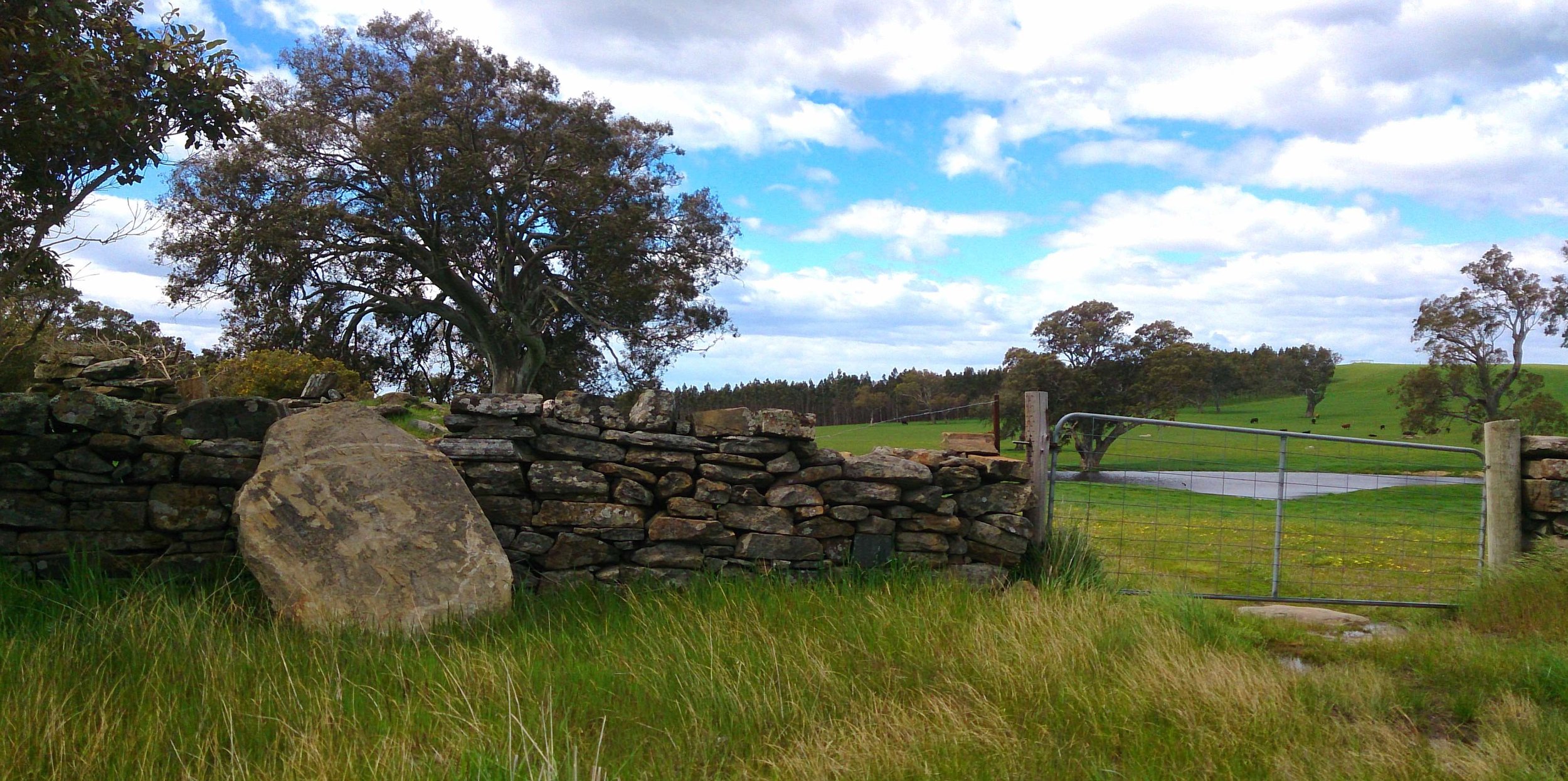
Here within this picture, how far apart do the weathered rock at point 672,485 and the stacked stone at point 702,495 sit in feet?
0.04

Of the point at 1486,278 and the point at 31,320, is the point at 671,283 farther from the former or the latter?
the point at 1486,278

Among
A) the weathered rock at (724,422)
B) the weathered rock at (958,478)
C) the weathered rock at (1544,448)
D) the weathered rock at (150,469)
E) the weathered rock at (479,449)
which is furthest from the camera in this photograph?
the weathered rock at (1544,448)

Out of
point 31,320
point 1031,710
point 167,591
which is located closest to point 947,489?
point 1031,710

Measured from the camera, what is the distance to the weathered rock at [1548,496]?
722 cm

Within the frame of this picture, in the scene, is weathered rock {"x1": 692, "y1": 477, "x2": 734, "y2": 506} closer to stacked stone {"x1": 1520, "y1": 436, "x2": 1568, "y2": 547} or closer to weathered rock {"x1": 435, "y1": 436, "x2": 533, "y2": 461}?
weathered rock {"x1": 435, "y1": 436, "x2": 533, "y2": 461}

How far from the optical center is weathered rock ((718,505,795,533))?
639 centimetres

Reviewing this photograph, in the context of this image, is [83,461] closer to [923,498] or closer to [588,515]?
[588,515]

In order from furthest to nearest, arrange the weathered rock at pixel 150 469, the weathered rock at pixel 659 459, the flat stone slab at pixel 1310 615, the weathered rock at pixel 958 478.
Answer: the weathered rock at pixel 958 478 → the flat stone slab at pixel 1310 615 → the weathered rock at pixel 659 459 → the weathered rock at pixel 150 469

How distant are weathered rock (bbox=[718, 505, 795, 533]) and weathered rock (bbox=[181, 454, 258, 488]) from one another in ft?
7.85

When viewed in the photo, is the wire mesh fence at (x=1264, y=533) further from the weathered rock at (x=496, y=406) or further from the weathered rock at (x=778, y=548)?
the weathered rock at (x=496, y=406)

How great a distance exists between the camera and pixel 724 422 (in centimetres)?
645

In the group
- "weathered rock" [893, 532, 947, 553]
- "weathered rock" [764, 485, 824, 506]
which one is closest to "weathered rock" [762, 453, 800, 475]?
"weathered rock" [764, 485, 824, 506]

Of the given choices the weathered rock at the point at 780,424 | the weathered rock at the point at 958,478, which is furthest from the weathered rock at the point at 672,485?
the weathered rock at the point at 958,478

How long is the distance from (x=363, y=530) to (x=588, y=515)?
1429 millimetres
